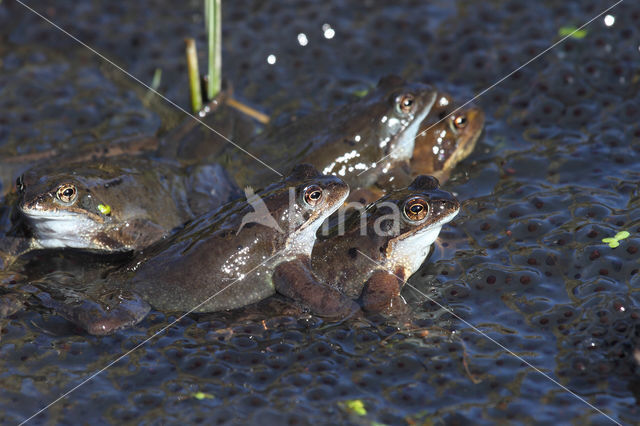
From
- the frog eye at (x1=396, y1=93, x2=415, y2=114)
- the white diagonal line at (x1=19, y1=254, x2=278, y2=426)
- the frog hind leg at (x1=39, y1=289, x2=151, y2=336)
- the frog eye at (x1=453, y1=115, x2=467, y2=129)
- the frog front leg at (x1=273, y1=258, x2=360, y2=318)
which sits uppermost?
the frog eye at (x1=396, y1=93, x2=415, y2=114)

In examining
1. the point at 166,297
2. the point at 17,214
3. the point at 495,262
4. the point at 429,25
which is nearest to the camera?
the point at 166,297

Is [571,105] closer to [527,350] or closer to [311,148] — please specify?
[311,148]

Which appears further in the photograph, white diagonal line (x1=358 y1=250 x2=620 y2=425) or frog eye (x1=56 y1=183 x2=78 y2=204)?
frog eye (x1=56 y1=183 x2=78 y2=204)

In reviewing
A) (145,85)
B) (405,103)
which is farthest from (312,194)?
(145,85)

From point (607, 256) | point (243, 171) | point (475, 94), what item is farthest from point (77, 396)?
point (475, 94)

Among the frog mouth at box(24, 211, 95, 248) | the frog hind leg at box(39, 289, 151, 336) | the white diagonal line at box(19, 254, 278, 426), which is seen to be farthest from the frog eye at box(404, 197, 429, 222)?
the frog mouth at box(24, 211, 95, 248)

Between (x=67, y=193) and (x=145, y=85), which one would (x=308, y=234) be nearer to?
(x=67, y=193)

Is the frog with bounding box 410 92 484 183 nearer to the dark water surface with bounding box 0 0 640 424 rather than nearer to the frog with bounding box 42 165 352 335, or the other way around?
the dark water surface with bounding box 0 0 640 424
